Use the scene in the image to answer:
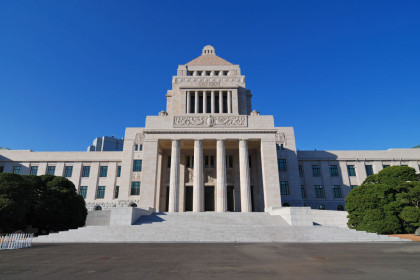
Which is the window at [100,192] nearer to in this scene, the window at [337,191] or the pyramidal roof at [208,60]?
the pyramidal roof at [208,60]

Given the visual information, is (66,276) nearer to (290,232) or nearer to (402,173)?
(290,232)

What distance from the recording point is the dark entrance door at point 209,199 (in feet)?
122

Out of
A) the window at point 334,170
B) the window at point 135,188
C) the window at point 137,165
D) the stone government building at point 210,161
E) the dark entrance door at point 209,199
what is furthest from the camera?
the window at point 334,170

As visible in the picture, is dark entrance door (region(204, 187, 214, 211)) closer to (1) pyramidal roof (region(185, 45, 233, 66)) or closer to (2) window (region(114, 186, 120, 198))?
(2) window (region(114, 186, 120, 198))

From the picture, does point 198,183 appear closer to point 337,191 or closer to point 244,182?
point 244,182

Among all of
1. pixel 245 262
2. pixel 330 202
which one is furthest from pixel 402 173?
pixel 245 262

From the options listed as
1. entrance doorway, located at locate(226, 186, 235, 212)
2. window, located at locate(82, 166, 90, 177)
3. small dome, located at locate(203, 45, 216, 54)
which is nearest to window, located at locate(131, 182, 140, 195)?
window, located at locate(82, 166, 90, 177)

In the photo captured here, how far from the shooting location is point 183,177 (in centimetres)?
3794

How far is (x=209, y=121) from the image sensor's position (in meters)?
35.0

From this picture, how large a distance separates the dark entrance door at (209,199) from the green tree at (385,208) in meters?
19.2

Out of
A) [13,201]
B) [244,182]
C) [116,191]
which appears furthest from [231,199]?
[13,201]

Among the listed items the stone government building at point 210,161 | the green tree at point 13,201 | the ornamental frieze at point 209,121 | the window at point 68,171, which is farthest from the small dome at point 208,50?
the green tree at point 13,201

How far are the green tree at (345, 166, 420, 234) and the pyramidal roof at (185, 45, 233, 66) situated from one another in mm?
34718

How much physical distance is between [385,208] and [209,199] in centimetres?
2274
